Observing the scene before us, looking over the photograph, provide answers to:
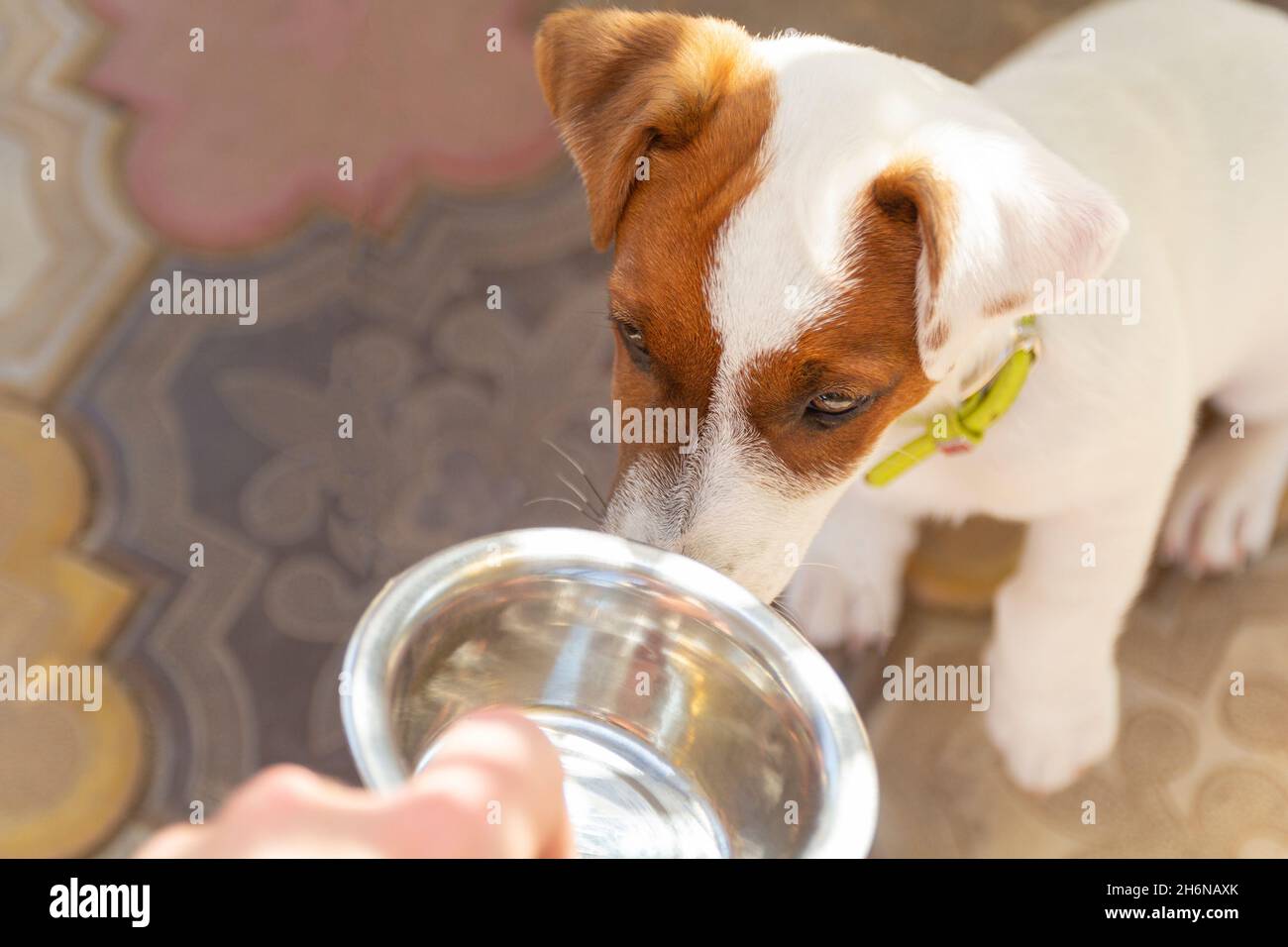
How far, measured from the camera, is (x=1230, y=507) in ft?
8.89

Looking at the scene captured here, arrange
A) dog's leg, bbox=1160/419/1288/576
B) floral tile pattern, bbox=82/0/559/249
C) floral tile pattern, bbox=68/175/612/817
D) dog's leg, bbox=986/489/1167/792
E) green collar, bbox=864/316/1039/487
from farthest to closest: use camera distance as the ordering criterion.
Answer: floral tile pattern, bbox=82/0/559/249
dog's leg, bbox=1160/419/1288/576
floral tile pattern, bbox=68/175/612/817
dog's leg, bbox=986/489/1167/792
green collar, bbox=864/316/1039/487

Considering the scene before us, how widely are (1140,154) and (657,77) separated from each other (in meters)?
0.81

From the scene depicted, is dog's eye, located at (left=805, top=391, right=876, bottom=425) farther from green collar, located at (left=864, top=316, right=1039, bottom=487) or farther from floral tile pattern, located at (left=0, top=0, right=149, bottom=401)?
floral tile pattern, located at (left=0, top=0, right=149, bottom=401)

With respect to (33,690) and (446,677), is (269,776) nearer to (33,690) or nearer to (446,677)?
(446,677)

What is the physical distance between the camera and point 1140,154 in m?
2.03

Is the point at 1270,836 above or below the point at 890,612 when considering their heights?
below

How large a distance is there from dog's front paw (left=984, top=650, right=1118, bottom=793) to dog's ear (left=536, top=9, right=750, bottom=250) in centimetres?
128

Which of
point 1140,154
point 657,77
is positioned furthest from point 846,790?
point 1140,154

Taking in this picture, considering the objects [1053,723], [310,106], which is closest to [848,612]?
[1053,723]

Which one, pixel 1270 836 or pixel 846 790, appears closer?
pixel 846 790

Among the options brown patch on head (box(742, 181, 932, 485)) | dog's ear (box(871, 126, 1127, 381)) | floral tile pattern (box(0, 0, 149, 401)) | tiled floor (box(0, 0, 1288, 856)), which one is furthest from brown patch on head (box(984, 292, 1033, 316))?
floral tile pattern (box(0, 0, 149, 401))

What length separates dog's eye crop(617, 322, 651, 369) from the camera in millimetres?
1752

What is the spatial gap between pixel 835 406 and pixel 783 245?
23cm

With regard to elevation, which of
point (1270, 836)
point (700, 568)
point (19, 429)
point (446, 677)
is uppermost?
point (19, 429)
